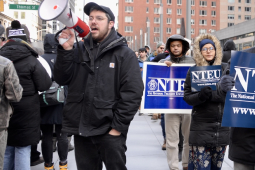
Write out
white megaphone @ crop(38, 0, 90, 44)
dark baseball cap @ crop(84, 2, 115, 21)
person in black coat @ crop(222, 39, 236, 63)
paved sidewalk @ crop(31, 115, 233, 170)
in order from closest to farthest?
white megaphone @ crop(38, 0, 90, 44) → dark baseball cap @ crop(84, 2, 115, 21) → paved sidewalk @ crop(31, 115, 233, 170) → person in black coat @ crop(222, 39, 236, 63)

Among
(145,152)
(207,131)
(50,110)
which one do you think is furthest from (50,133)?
(207,131)

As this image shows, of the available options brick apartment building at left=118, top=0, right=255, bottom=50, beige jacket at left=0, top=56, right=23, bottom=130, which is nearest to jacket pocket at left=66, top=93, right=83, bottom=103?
beige jacket at left=0, top=56, right=23, bottom=130

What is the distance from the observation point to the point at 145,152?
714 centimetres

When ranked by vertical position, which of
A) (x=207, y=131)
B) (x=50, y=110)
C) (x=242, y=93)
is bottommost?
(x=207, y=131)

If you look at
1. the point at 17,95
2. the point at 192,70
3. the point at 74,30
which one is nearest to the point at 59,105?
the point at 17,95

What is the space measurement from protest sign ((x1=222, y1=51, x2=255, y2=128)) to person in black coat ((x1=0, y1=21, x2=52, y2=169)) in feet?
8.00

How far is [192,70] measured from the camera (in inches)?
174

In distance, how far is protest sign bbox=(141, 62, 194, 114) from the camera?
18.8ft

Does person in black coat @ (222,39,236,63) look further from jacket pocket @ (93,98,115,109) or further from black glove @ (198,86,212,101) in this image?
jacket pocket @ (93,98,115,109)

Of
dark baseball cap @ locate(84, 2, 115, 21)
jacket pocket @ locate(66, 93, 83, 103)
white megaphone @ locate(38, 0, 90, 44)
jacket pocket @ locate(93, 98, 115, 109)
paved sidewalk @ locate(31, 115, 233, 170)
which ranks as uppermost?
dark baseball cap @ locate(84, 2, 115, 21)

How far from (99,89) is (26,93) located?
1.52 meters

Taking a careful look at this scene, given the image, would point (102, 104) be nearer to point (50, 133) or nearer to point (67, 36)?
point (67, 36)

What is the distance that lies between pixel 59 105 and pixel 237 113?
330 centimetres

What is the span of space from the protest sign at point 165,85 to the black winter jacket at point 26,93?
1829mm
